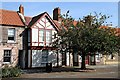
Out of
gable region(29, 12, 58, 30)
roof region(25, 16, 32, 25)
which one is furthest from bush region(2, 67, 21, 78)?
roof region(25, 16, 32, 25)

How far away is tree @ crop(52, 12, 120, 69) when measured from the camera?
2777 centimetres

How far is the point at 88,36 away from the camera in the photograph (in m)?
28.0

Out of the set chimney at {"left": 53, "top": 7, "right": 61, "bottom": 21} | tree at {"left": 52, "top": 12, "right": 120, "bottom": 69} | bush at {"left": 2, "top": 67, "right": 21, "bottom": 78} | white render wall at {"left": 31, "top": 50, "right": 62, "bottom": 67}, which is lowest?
bush at {"left": 2, "top": 67, "right": 21, "bottom": 78}

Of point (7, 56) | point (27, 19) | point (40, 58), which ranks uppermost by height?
point (27, 19)

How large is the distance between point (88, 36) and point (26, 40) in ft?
31.1

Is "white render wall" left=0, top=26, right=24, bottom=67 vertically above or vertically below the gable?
below

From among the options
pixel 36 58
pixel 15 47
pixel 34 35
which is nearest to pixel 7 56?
pixel 15 47

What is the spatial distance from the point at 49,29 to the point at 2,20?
668 centimetres

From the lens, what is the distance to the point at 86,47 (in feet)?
91.5

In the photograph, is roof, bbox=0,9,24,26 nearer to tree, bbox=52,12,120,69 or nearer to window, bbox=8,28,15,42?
window, bbox=8,28,15,42

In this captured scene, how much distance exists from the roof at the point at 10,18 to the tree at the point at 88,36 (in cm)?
688

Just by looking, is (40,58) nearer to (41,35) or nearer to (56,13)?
(41,35)

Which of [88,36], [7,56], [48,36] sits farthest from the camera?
[48,36]

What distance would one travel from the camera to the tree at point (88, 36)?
91.1 ft
